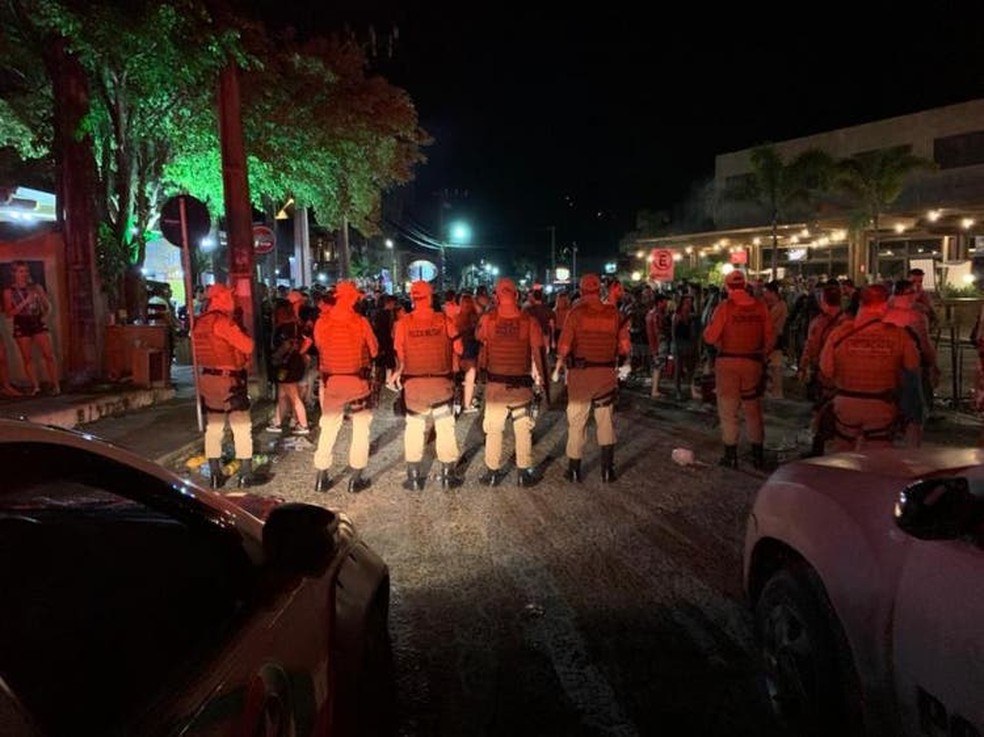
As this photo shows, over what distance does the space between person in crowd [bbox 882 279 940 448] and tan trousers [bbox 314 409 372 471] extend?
450cm

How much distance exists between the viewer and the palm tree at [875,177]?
27.6 metres

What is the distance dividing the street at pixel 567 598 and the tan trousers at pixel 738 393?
476mm

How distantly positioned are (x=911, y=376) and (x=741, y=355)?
174 centimetres

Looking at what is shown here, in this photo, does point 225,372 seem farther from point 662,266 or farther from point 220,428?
point 662,266

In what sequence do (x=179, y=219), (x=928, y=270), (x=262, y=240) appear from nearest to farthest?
1. (x=179, y=219)
2. (x=262, y=240)
3. (x=928, y=270)

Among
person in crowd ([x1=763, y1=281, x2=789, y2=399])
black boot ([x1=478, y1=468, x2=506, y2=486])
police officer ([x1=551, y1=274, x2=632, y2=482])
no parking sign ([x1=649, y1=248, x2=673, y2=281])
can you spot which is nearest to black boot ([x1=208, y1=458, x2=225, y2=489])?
black boot ([x1=478, y1=468, x2=506, y2=486])

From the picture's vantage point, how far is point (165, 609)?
2428 millimetres

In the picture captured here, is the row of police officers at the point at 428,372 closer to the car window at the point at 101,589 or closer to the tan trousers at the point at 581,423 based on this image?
the tan trousers at the point at 581,423

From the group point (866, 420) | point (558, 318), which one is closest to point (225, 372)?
point (866, 420)

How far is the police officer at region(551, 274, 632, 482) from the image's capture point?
7.93 m

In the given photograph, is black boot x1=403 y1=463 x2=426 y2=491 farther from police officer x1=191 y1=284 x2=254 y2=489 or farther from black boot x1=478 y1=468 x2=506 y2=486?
police officer x1=191 y1=284 x2=254 y2=489

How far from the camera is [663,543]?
621cm

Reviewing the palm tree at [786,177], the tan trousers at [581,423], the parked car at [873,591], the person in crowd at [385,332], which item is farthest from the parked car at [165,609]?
the palm tree at [786,177]

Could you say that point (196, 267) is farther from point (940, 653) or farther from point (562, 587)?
point (940, 653)
